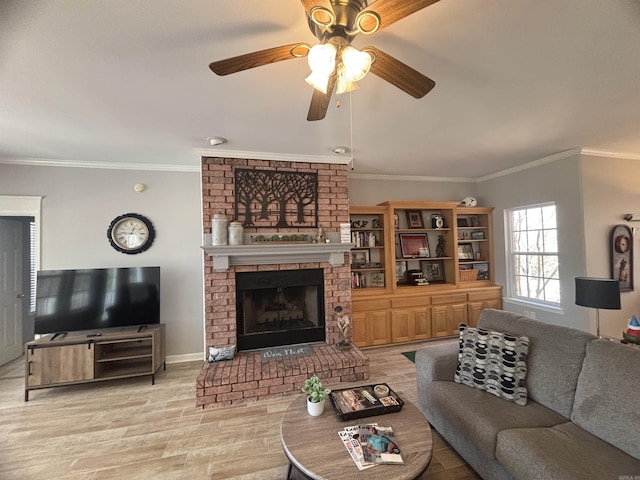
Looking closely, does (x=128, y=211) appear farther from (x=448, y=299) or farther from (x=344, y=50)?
(x=448, y=299)

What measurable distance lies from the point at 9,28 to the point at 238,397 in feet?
9.76

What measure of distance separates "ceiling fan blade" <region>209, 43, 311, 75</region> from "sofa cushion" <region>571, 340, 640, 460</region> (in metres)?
2.24

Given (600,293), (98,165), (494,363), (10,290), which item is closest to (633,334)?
(600,293)

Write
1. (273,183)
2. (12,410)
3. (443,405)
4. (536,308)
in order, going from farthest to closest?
1. (536,308)
2. (273,183)
3. (12,410)
4. (443,405)

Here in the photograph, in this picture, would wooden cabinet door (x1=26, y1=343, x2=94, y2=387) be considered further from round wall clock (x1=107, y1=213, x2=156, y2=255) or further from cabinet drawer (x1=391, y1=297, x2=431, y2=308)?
cabinet drawer (x1=391, y1=297, x2=431, y2=308)

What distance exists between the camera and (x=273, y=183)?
337 cm

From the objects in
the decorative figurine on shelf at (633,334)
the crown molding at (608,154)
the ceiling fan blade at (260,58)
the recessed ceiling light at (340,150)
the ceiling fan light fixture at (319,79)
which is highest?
the recessed ceiling light at (340,150)

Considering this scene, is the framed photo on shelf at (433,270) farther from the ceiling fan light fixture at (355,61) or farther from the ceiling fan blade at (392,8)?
the ceiling fan blade at (392,8)

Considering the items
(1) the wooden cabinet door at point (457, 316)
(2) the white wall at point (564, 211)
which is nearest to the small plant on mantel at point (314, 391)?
(1) the wooden cabinet door at point (457, 316)

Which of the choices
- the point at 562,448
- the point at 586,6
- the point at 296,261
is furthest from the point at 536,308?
the point at 586,6

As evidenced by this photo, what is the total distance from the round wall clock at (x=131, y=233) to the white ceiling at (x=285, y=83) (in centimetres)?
80

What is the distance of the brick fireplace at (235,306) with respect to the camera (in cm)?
273

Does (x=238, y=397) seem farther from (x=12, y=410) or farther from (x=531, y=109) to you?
(x=531, y=109)

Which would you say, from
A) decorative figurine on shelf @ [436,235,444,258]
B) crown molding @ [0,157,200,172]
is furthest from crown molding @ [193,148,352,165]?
decorative figurine on shelf @ [436,235,444,258]
